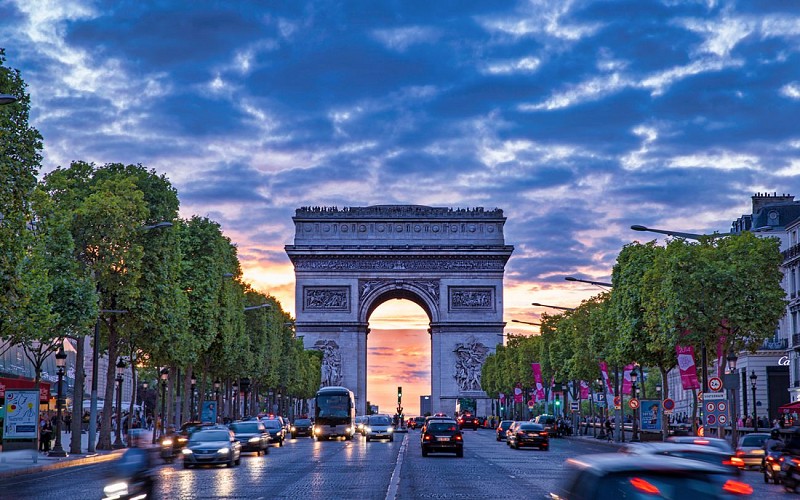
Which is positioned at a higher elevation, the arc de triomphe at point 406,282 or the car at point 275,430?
the arc de triomphe at point 406,282

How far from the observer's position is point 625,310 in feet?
229

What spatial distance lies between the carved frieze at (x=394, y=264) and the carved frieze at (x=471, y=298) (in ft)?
8.45

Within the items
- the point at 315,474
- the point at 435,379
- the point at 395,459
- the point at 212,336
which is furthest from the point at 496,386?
the point at 315,474

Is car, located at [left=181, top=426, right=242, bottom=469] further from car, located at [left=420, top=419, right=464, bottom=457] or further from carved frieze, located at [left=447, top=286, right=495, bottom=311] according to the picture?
carved frieze, located at [left=447, top=286, right=495, bottom=311]

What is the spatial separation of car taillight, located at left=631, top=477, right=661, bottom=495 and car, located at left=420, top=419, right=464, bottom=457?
1799 inches

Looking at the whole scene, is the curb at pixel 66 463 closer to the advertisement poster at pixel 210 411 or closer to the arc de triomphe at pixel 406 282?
the advertisement poster at pixel 210 411

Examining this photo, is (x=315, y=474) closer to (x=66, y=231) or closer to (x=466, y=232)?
(x=66, y=231)

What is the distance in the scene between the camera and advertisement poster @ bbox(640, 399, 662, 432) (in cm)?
6627

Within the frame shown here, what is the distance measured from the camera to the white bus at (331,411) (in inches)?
3637

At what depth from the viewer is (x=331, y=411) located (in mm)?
92938

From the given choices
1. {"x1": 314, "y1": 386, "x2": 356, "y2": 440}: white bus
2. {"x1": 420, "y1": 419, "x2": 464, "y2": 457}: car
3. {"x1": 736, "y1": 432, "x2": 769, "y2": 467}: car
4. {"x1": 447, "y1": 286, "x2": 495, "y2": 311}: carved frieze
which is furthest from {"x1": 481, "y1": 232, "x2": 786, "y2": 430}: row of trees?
{"x1": 447, "y1": 286, "x2": 495, "y2": 311}: carved frieze

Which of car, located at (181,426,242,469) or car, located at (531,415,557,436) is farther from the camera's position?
car, located at (531,415,557,436)

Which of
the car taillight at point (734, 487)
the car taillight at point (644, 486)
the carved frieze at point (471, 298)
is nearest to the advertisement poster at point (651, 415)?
the car taillight at point (734, 487)

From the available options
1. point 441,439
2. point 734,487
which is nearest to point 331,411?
point 441,439
